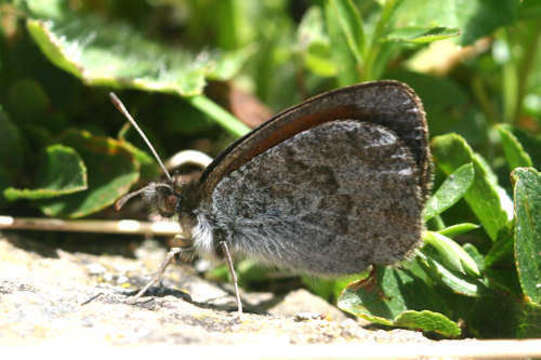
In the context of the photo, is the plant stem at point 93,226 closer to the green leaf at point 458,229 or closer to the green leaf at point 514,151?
the green leaf at point 458,229

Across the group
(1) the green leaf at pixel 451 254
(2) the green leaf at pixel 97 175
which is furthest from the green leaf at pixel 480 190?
(2) the green leaf at pixel 97 175

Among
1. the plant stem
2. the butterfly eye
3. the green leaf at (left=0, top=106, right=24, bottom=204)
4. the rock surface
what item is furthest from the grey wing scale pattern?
the green leaf at (left=0, top=106, right=24, bottom=204)

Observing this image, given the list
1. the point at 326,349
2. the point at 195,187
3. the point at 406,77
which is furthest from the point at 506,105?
the point at 326,349

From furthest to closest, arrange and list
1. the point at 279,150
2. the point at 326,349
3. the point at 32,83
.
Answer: the point at 32,83 → the point at 279,150 → the point at 326,349

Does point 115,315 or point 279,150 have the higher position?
point 279,150

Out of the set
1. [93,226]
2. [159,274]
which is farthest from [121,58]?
[159,274]

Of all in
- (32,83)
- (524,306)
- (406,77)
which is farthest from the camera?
(406,77)

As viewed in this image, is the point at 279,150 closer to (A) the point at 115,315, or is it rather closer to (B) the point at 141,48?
(A) the point at 115,315

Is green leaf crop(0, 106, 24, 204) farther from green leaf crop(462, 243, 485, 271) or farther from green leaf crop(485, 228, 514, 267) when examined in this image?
green leaf crop(485, 228, 514, 267)
